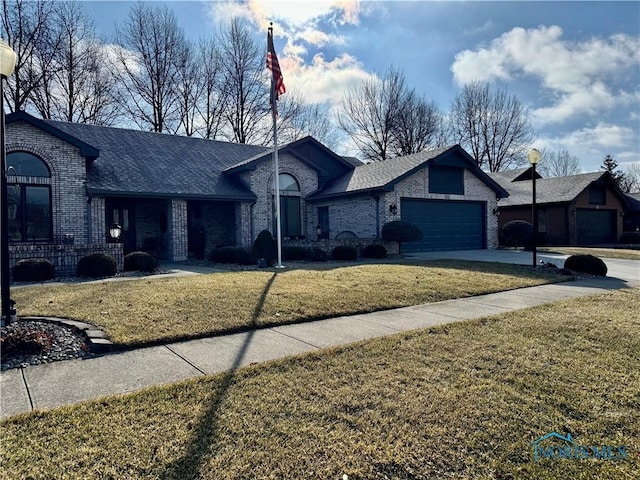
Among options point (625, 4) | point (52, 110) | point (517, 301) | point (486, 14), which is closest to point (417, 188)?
point (486, 14)

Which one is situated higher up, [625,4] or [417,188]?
[625,4]

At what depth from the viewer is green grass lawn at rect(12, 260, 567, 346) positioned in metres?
5.78

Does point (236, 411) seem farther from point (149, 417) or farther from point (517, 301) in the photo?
point (517, 301)

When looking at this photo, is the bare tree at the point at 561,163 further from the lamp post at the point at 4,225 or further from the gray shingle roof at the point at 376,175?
the lamp post at the point at 4,225

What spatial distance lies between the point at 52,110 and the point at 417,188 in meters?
25.2

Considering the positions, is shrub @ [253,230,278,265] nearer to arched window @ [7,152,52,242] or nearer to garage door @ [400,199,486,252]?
garage door @ [400,199,486,252]

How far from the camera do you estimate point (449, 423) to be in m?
3.01

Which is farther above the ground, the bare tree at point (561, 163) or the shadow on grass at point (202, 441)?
the bare tree at point (561, 163)

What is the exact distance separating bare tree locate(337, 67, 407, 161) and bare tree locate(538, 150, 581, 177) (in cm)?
3021

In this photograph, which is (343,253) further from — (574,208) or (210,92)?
(210,92)

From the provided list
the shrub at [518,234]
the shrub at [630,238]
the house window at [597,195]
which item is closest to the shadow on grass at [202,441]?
the shrub at [518,234]

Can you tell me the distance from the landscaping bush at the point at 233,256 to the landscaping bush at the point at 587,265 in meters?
10.3

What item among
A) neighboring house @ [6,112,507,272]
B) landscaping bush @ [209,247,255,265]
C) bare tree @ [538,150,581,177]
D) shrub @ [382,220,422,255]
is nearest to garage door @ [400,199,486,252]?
neighboring house @ [6,112,507,272]

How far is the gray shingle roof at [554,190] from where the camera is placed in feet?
89.0
